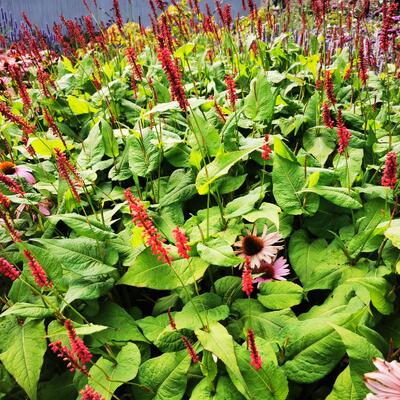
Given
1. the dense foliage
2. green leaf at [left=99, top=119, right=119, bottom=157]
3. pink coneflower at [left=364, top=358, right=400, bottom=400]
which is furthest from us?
green leaf at [left=99, top=119, right=119, bottom=157]

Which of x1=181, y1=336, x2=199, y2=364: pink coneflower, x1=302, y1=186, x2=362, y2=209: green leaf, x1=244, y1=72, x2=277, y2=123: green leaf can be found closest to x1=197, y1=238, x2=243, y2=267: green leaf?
x1=181, y1=336, x2=199, y2=364: pink coneflower

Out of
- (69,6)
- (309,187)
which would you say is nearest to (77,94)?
(309,187)

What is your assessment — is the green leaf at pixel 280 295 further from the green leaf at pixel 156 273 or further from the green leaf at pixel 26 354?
the green leaf at pixel 26 354

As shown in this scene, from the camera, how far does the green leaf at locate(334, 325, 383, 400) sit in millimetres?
858

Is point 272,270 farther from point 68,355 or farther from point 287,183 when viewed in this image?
point 68,355

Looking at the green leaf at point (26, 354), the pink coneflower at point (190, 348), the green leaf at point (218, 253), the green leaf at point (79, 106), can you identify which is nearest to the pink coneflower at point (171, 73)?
the green leaf at point (218, 253)

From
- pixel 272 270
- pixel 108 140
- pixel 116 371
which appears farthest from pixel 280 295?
pixel 108 140

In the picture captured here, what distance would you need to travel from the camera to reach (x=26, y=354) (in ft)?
3.76

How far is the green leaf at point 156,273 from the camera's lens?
1.19 meters

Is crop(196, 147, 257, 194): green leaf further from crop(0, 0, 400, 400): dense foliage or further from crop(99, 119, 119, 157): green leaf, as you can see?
crop(99, 119, 119, 157): green leaf

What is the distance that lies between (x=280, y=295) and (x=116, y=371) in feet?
1.63

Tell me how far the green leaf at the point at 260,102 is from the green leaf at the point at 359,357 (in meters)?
1.08

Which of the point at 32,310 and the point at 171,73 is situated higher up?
the point at 171,73

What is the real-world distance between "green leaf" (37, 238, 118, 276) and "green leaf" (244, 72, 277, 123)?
862 mm
